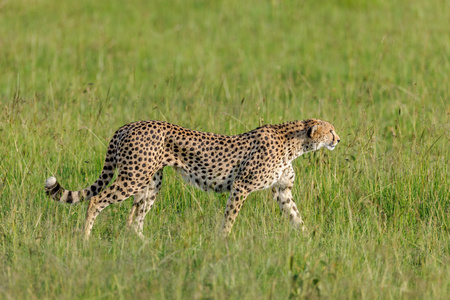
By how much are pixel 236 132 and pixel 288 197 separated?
1422 millimetres

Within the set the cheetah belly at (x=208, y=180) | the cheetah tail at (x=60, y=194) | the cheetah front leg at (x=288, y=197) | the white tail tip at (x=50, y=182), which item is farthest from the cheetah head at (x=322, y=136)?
the white tail tip at (x=50, y=182)

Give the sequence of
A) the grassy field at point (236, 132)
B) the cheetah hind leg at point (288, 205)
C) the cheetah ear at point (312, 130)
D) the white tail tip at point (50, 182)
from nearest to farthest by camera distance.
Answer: the grassy field at point (236, 132) < the white tail tip at point (50, 182) < the cheetah ear at point (312, 130) < the cheetah hind leg at point (288, 205)

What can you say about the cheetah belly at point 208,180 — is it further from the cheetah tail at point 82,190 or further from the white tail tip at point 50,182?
the white tail tip at point 50,182

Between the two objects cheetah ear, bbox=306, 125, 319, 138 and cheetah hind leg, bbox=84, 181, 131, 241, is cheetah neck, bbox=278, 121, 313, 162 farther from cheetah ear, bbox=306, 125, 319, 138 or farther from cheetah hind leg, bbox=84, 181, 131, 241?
cheetah hind leg, bbox=84, 181, 131, 241

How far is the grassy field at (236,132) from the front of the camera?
14.0 ft

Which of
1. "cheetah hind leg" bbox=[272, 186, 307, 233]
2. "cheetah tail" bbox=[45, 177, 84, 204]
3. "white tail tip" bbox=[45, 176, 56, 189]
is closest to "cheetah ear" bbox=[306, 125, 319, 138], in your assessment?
"cheetah hind leg" bbox=[272, 186, 307, 233]

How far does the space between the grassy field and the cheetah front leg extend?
114 mm

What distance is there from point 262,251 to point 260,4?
9.02 m

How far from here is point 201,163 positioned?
17.7 feet

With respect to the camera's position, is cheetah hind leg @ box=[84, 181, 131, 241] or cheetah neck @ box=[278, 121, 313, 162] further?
cheetah neck @ box=[278, 121, 313, 162]

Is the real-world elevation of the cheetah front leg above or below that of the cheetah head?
below

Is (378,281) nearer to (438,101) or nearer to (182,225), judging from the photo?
(182,225)

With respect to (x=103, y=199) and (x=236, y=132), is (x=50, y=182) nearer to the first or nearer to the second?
(x=103, y=199)

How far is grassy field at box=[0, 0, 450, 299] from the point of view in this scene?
4258mm
